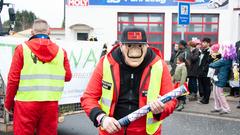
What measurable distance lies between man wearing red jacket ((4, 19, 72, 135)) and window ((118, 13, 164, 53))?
93.0 feet

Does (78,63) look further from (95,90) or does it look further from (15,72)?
(95,90)

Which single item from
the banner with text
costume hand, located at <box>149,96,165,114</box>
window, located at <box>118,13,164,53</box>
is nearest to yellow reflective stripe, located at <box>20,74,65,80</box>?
costume hand, located at <box>149,96,165,114</box>

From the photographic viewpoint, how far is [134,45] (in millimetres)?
3283

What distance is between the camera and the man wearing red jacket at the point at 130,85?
3293mm

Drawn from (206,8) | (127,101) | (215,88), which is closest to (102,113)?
(127,101)

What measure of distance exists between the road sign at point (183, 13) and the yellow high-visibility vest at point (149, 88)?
29.5ft

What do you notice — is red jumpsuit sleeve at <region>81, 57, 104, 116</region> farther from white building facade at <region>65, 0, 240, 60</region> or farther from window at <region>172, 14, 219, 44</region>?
window at <region>172, 14, 219, 44</region>

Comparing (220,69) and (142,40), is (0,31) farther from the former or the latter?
(142,40)

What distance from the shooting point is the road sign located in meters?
12.2

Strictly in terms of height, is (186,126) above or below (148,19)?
below

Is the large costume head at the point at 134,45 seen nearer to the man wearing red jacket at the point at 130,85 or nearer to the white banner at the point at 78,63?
the man wearing red jacket at the point at 130,85

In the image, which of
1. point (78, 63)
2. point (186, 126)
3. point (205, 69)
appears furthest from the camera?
point (205, 69)

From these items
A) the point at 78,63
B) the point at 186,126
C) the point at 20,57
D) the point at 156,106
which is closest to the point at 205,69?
the point at 186,126

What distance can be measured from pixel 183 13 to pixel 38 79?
796 cm
